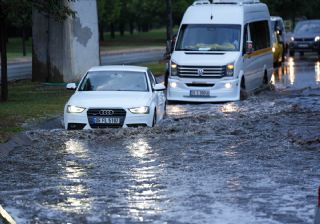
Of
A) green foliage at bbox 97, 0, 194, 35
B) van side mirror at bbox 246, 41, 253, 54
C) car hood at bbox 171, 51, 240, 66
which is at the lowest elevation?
green foliage at bbox 97, 0, 194, 35

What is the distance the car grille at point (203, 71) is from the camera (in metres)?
24.5

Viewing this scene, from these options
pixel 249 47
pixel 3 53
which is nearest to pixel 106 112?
pixel 3 53

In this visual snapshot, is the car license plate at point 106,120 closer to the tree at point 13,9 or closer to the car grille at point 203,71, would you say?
the tree at point 13,9

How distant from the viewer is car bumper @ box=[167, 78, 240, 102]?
2447cm

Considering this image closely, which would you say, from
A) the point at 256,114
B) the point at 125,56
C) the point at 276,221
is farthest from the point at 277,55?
the point at 276,221

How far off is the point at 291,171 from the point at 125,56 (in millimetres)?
42452

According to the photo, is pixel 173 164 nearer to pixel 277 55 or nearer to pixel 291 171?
pixel 291 171

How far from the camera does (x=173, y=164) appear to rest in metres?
13.7

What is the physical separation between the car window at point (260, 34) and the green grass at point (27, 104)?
5.78m

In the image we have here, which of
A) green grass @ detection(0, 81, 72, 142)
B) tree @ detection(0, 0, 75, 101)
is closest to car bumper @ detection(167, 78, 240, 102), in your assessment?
green grass @ detection(0, 81, 72, 142)

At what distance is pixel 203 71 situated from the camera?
24.5 meters

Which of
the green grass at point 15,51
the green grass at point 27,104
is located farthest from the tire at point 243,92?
the green grass at point 15,51

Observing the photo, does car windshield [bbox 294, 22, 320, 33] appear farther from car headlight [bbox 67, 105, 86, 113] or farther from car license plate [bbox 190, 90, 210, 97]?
car headlight [bbox 67, 105, 86, 113]

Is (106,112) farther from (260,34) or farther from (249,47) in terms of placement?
(260,34)
